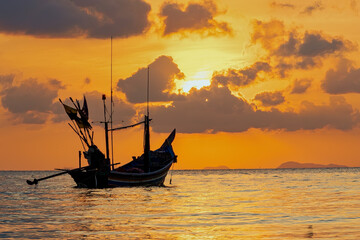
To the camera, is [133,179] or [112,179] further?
[133,179]

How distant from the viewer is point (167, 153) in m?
94.4

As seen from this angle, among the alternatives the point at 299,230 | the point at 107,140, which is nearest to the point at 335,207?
the point at 299,230

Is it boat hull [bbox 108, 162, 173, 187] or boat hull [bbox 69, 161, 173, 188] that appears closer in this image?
boat hull [bbox 69, 161, 173, 188]

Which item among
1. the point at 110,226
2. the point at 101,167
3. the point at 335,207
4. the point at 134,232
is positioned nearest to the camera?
the point at 134,232

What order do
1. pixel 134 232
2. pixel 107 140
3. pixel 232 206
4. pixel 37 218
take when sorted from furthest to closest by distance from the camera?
pixel 107 140
pixel 232 206
pixel 37 218
pixel 134 232

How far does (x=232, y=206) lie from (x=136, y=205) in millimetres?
8878

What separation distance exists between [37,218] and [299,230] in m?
19.4

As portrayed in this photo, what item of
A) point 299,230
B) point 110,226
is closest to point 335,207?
point 299,230

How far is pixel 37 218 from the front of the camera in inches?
1598

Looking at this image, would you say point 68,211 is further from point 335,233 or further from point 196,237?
point 335,233

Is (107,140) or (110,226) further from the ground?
(107,140)

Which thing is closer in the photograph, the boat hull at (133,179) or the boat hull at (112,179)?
the boat hull at (112,179)

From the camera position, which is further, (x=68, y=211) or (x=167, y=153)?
(x=167, y=153)

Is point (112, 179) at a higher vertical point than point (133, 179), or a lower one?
higher
